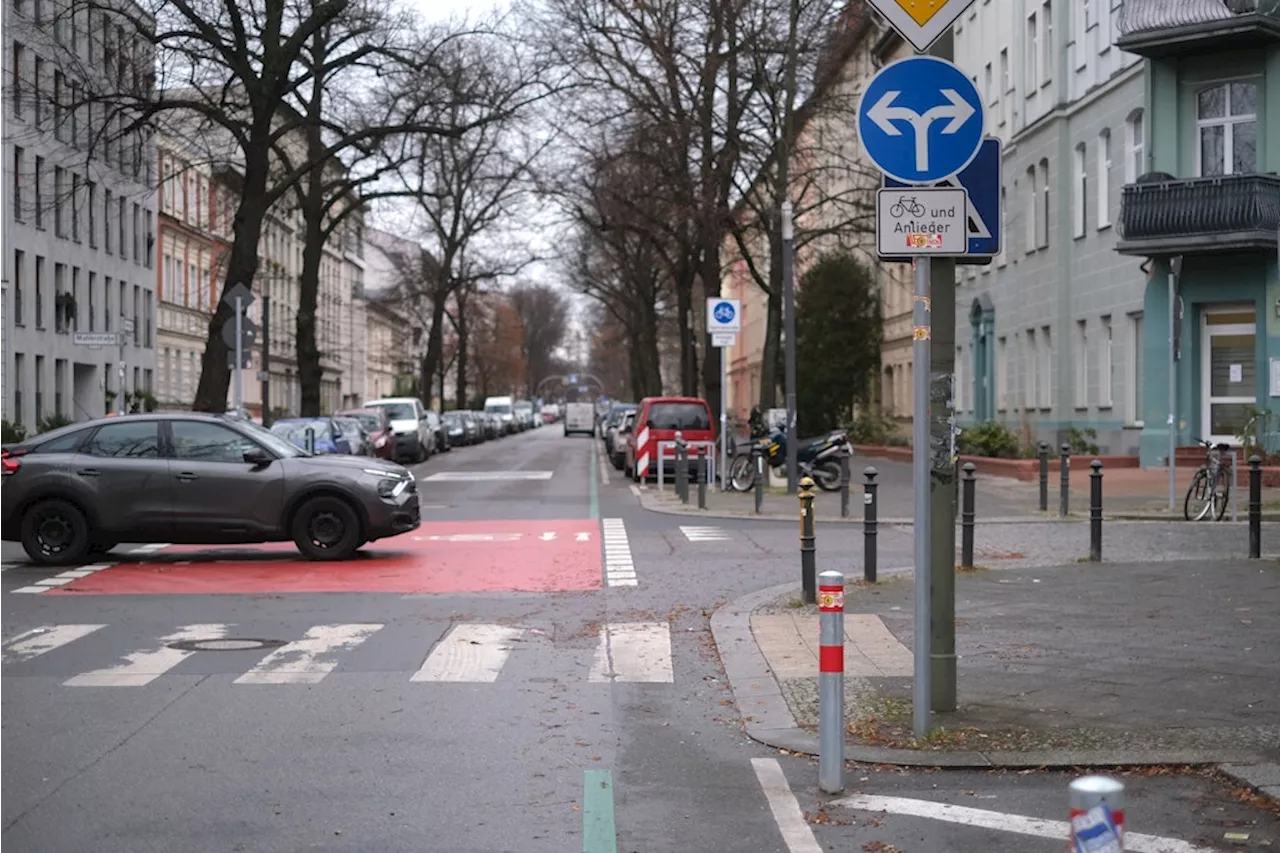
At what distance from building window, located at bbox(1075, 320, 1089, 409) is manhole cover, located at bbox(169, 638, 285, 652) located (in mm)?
30358

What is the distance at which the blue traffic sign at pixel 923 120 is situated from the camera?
8195 mm

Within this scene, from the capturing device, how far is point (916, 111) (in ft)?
27.0

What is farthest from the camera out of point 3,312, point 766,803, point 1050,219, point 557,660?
point 3,312

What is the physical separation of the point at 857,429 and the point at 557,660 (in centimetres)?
4391

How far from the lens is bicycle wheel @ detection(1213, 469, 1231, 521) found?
2277 centimetres

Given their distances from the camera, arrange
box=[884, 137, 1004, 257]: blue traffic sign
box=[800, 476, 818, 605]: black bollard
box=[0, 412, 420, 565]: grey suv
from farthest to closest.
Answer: box=[0, 412, 420, 565]: grey suv
box=[800, 476, 818, 605]: black bollard
box=[884, 137, 1004, 257]: blue traffic sign

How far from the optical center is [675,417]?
35.5 m

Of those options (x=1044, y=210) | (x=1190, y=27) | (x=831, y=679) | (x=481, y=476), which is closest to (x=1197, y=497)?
(x=1190, y=27)

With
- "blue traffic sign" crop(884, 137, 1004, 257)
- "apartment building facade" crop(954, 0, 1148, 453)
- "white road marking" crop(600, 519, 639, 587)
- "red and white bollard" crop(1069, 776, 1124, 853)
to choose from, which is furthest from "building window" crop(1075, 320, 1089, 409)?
"red and white bollard" crop(1069, 776, 1124, 853)

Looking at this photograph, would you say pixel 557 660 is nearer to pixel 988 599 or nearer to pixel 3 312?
pixel 988 599

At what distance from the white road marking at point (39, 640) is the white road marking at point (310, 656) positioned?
163 cm

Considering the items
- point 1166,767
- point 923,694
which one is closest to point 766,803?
point 923,694

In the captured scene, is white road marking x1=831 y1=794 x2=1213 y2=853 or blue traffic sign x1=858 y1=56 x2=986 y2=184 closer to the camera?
white road marking x1=831 y1=794 x2=1213 y2=853

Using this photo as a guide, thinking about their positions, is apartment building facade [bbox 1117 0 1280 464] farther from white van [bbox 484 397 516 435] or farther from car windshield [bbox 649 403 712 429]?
white van [bbox 484 397 516 435]
